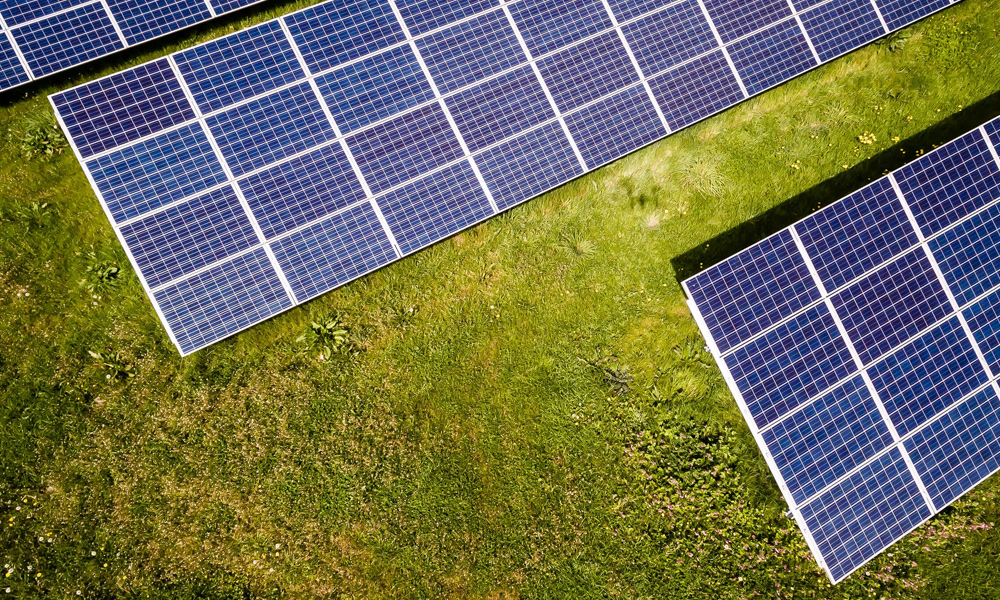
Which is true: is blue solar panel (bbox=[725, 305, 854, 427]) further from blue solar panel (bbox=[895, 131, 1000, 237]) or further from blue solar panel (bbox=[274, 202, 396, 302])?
blue solar panel (bbox=[274, 202, 396, 302])

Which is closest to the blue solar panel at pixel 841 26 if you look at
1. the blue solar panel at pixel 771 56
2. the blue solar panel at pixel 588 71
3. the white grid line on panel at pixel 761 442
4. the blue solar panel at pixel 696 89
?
the blue solar panel at pixel 771 56

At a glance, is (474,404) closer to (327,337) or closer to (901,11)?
(327,337)

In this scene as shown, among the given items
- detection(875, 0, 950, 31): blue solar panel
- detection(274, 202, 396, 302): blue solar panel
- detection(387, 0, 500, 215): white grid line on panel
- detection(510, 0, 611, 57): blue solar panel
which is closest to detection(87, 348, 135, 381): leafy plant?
detection(274, 202, 396, 302): blue solar panel

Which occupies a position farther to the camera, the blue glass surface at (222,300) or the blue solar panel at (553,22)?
the blue solar panel at (553,22)

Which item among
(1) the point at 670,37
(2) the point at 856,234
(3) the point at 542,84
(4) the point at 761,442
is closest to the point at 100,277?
(3) the point at 542,84

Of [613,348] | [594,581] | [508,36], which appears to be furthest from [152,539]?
[508,36]

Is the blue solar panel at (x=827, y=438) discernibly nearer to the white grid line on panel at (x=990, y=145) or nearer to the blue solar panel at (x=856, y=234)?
the blue solar panel at (x=856, y=234)

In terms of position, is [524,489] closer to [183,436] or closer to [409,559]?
[409,559]
